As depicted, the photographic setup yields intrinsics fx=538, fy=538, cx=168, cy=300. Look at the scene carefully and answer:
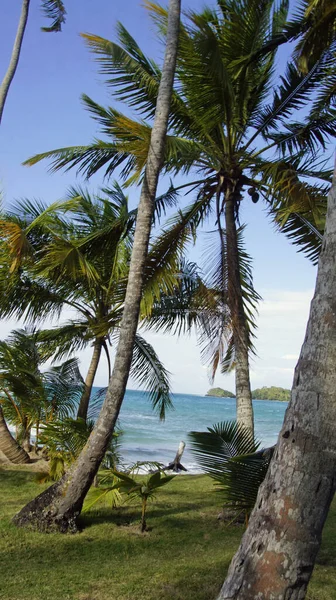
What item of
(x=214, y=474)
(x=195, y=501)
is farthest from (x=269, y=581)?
(x=195, y=501)

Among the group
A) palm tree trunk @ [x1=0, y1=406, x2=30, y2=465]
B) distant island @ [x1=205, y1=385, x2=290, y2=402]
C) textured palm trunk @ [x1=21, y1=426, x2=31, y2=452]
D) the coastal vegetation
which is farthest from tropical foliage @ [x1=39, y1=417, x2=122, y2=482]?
distant island @ [x1=205, y1=385, x2=290, y2=402]

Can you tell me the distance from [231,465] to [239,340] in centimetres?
358

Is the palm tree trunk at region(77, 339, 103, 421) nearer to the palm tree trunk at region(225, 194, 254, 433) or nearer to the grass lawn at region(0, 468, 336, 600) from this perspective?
the grass lawn at region(0, 468, 336, 600)

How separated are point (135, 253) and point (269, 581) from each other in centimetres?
454

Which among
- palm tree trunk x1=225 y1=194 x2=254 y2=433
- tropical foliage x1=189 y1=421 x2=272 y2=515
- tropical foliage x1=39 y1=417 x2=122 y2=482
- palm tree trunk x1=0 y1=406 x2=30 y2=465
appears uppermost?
palm tree trunk x1=225 y1=194 x2=254 y2=433

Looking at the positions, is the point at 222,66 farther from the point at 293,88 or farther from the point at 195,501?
the point at 195,501

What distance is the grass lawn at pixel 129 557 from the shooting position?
4.55 metres

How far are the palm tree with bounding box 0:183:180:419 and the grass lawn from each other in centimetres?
257

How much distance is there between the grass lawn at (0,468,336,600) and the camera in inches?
179

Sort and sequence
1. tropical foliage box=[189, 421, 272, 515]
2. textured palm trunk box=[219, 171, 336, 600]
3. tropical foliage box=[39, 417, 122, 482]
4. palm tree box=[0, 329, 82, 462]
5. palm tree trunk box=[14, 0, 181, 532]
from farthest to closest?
palm tree box=[0, 329, 82, 462] < tropical foliage box=[39, 417, 122, 482] < palm tree trunk box=[14, 0, 181, 532] < tropical foliage box=[189, 421, 272, 515] < textured palm trunk box=[219, 171, 336, 600]

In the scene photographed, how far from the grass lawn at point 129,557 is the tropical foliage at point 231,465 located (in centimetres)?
81

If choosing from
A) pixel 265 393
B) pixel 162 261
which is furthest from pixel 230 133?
pixel 265 393

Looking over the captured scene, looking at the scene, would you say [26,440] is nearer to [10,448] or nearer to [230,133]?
[10,448]

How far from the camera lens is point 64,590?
4.53 m
